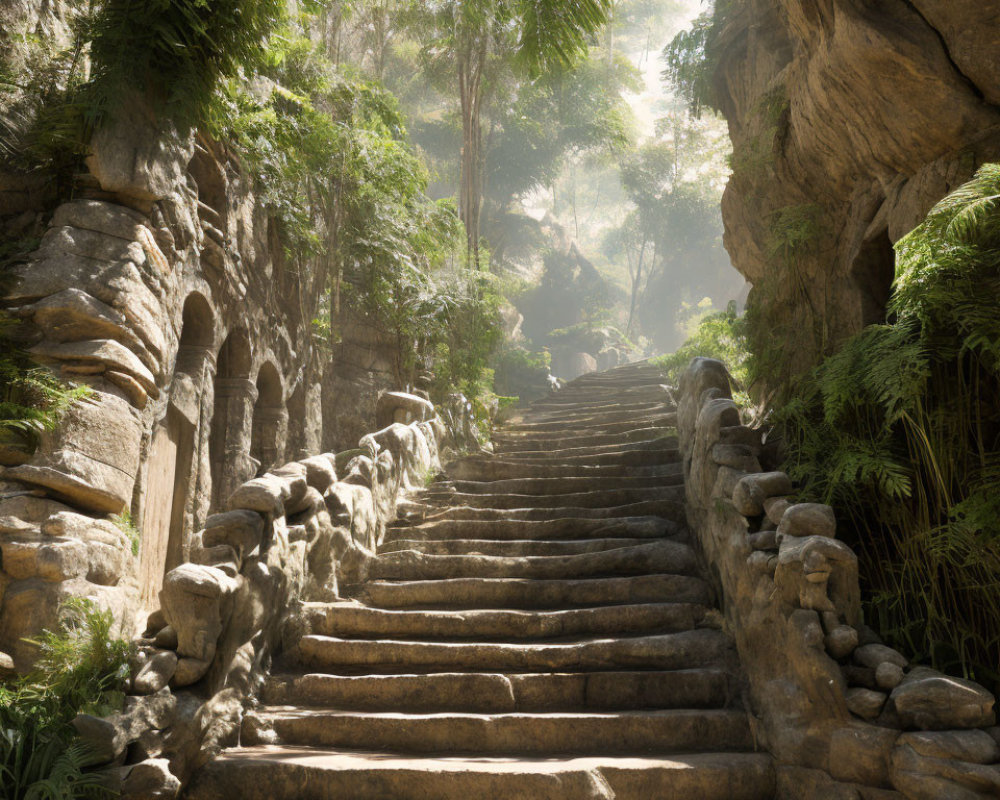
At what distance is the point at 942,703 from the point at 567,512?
10.6 ft

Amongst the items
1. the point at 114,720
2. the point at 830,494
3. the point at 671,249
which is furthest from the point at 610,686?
the point at 671,249

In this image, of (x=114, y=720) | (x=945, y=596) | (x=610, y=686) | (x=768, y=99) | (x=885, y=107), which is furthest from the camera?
(x=768, y=99)

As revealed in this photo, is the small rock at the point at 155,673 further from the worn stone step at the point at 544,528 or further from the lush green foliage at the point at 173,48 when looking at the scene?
the lush green foliage at the point at 173,48

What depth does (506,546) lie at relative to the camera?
4984mm

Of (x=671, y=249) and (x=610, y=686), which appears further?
(x=671, y=249)

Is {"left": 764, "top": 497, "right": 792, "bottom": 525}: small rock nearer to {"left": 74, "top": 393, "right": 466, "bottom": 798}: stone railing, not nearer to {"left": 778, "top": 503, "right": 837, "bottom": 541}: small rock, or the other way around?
{"left": 778, "top": 503, "right": 837, "bottom": 541}: small rock

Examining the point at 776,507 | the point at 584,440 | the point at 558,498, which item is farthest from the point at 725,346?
the point at 776,507

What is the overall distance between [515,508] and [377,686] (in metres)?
2.41

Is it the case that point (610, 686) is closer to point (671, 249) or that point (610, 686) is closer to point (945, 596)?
point (945, 596)

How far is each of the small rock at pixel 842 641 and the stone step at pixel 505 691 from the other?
0.77m

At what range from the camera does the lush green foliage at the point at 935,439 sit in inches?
102

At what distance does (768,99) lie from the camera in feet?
18.5

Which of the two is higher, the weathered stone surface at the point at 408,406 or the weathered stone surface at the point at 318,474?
the weathered stone surface at the point at 408,406

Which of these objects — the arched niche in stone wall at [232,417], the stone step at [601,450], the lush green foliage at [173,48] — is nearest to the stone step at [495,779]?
the stone step at [601,450]
